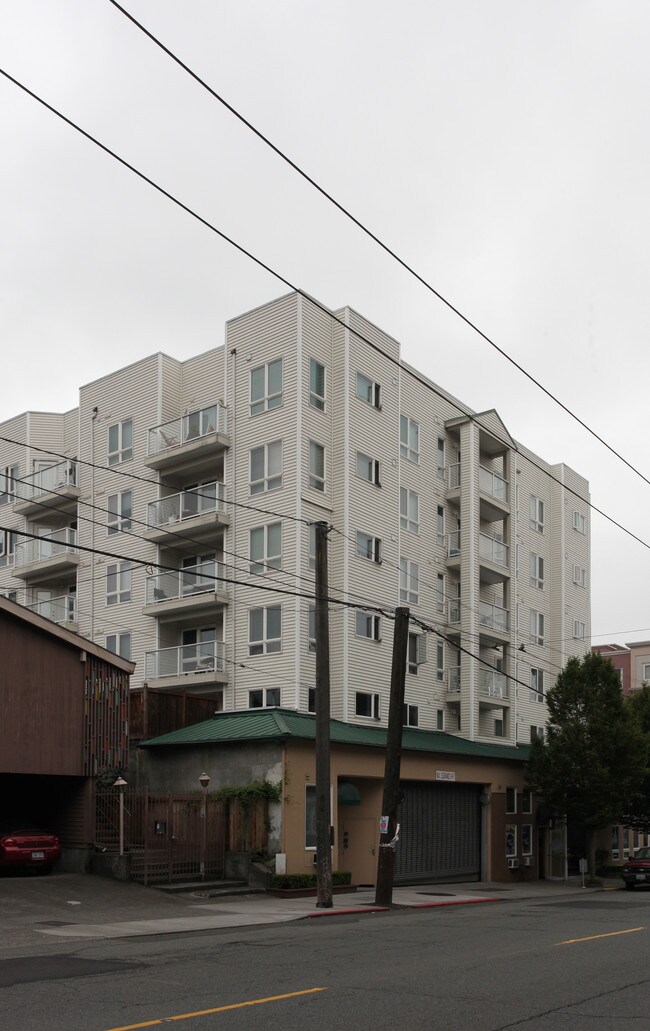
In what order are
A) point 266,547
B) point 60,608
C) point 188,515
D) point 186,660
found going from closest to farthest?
point 266,547 → point 186,660 → point 188,515 → point 60,608

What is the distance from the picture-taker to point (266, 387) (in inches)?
1489

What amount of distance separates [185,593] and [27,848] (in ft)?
47.5

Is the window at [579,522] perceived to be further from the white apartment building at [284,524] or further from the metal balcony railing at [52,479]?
the metal balcony railing at [52,479]

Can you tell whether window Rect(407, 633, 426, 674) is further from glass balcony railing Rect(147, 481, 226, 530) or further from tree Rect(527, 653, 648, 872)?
glass balcony railing Rect(147, 481, 226, 530)

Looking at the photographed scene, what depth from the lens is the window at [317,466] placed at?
37188mm

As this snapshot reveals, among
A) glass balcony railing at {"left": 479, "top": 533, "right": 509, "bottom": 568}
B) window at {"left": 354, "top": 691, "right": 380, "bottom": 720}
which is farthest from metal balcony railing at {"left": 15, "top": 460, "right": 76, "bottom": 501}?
glass balcony railing at {"left": 479, "top": 533, "right": 509, "bottom": 568}

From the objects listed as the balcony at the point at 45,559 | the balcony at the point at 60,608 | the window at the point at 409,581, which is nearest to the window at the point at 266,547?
the window at the point at 409,581

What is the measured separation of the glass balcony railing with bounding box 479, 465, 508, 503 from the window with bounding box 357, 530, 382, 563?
738 centimetres

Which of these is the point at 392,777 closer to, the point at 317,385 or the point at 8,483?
the point at 317,385

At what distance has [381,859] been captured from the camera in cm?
2555

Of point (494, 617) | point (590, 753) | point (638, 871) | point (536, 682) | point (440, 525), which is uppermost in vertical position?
point (440, 525)

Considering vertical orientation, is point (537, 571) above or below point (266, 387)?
below

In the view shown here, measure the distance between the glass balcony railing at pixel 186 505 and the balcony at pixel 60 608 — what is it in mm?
6004

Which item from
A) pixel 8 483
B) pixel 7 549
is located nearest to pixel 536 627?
pixel 7 549
